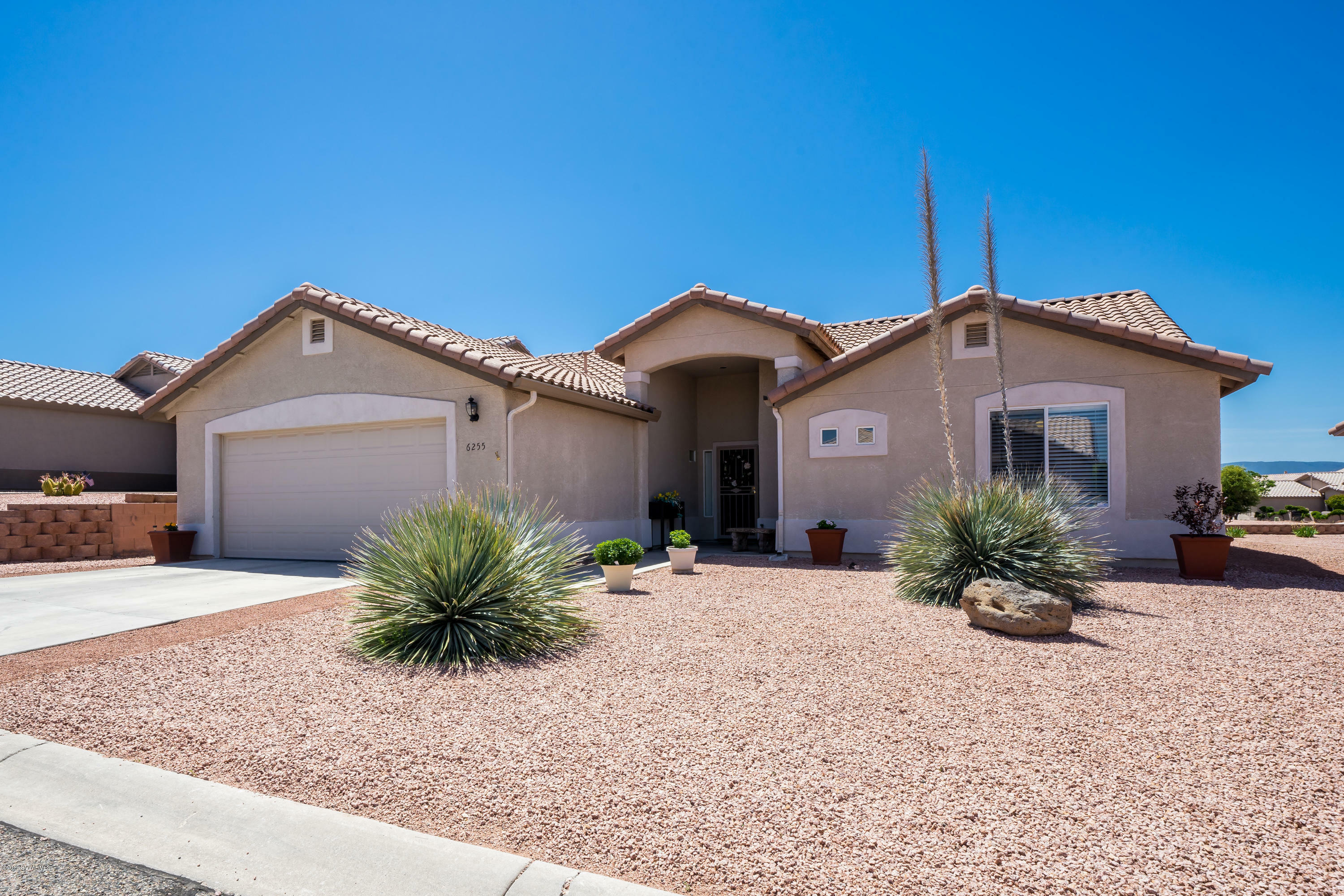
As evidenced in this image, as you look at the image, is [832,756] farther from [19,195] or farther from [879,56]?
[19,195]

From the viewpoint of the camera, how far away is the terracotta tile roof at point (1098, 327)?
404 inches

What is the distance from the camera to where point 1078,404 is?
11.2 m

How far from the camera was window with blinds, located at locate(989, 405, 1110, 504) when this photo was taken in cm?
1106

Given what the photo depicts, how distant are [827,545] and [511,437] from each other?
550 centimetres

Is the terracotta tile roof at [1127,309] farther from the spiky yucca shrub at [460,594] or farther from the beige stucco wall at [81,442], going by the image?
the beige stucco wall at [81,442]

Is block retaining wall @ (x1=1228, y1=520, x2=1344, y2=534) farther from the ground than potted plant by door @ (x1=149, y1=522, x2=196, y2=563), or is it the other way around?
potted plant by door @ (x1=149, y1=522, x2=196, y2=563)

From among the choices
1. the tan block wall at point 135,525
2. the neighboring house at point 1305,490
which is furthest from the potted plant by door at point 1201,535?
the neighboring house at point 1305,490

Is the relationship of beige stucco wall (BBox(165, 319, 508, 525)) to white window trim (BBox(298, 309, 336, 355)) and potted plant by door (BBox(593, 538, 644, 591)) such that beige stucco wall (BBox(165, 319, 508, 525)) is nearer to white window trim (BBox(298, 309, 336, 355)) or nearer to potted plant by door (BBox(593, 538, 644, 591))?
white window trim (BBox(298, 309, 336, 355))

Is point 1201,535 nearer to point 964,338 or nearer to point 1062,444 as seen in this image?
point 1062,444

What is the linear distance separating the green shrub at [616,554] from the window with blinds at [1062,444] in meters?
6.27

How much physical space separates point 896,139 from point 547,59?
6002 mm

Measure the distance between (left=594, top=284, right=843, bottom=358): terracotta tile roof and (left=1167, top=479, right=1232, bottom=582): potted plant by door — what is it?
20.6ft

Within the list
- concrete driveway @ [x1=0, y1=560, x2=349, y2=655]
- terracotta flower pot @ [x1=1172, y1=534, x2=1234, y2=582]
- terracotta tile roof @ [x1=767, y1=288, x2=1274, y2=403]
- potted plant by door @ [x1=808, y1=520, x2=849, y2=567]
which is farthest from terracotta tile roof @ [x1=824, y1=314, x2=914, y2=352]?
concrete driveway @ [x1=0, y1=560, x2=349, y2=655]

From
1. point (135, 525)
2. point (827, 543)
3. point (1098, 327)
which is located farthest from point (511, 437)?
point (135, 525)
